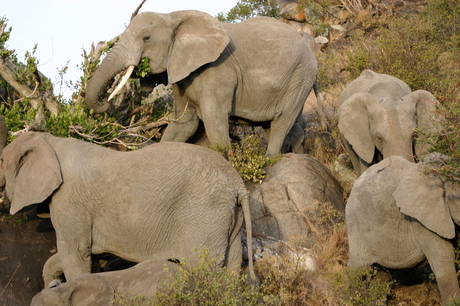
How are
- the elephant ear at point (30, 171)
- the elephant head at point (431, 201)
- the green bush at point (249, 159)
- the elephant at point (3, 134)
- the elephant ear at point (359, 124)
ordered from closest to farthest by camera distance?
the elephant head at point (431, 201)
the elephant ear at point (30, 171)
the elephant at point (3, 134)
the green bush at point (249, 159)
the elephant ear at point (359, 124)

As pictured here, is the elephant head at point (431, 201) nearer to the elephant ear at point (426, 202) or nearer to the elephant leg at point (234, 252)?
the elephant ear at point (426, 202)

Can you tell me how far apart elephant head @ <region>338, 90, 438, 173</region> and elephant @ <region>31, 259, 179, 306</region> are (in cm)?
409

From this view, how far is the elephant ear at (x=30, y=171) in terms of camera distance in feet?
23.1

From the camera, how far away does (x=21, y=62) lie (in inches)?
388

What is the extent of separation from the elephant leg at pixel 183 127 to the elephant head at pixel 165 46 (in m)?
0.89

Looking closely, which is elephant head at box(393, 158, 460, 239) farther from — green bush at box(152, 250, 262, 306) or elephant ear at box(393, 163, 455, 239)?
green bush at box(152, 250, 262, 306)

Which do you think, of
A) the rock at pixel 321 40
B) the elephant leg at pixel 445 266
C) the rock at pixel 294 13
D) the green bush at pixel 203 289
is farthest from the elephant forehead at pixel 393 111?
the rock at pixel 294 13

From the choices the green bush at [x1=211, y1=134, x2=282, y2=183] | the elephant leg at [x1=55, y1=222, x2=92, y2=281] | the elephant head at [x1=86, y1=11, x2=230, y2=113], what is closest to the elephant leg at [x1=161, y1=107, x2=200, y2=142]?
the green bush at [x1=211, y1=134, x2=282, y2=183]

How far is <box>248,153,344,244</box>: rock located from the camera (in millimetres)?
9469

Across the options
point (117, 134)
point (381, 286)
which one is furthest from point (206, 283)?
point (117, 134)

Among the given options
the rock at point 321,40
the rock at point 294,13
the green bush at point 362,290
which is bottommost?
the rock at point 321,40

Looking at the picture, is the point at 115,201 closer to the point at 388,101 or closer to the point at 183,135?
the point at 183,135

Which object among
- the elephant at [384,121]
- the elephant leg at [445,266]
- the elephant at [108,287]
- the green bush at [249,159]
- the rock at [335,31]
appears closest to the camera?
the elephant at [108,287]

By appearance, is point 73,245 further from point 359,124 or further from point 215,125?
point 359,124
